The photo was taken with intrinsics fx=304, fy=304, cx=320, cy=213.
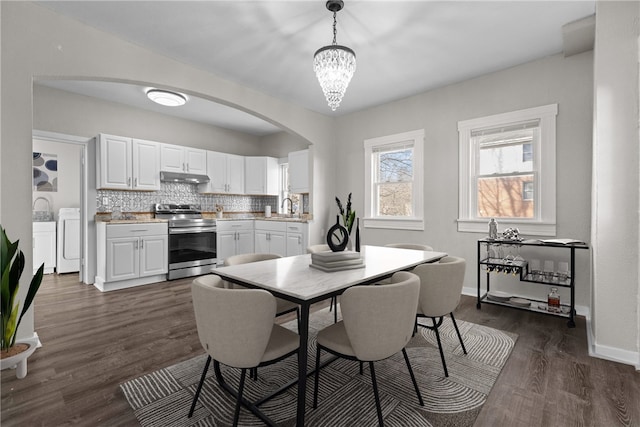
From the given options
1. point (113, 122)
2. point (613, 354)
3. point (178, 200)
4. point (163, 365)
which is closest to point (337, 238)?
point (163, 365)

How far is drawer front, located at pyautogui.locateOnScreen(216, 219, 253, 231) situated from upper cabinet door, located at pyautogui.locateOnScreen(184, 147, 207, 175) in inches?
38.3

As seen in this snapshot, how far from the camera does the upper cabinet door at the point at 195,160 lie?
519 cm

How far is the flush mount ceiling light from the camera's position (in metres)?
4.01

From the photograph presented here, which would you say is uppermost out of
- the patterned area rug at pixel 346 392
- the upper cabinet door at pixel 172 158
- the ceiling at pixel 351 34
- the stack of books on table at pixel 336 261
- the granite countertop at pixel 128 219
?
the ceiling at pixel 351 34

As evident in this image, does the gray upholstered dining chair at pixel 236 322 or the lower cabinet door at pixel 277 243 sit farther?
the lower cabinet door at pixel 277 243

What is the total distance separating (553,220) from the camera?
10.6ft

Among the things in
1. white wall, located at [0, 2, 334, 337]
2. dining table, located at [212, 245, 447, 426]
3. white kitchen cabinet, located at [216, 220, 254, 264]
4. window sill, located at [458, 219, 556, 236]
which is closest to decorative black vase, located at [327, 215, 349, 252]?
dining table, located at [212, 245, 447, 426]

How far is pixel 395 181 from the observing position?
457 cm

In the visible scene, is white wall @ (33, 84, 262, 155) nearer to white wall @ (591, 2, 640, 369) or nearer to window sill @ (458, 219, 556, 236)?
window sill @ (458, 219, 556, 236)

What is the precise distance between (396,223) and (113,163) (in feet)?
13.8

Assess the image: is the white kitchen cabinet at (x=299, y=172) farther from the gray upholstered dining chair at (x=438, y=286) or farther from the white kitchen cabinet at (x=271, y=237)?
the gray upholstered dining chair at (x=438, y=286)

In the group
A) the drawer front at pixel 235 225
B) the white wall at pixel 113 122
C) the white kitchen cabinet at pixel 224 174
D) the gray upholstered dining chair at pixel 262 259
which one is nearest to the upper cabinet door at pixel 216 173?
the white kitchen cabinet at pixel 224 174

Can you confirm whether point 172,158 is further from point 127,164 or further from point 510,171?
point 510,171

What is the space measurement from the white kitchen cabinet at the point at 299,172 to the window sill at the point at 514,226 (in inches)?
102
